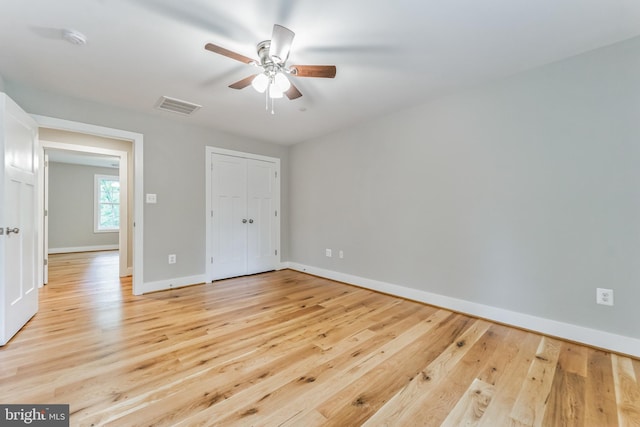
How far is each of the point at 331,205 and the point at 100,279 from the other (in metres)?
3.83

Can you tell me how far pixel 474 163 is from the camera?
8.96ft

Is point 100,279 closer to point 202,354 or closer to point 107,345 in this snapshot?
point 107,345

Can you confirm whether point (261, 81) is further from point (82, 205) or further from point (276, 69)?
point (82, 205)

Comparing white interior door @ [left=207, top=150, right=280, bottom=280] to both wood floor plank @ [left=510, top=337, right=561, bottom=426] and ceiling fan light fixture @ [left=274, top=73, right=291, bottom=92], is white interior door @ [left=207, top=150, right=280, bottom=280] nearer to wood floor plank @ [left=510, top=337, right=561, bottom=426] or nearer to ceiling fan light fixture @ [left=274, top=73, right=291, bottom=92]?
ceiling fan light fixture @ [left=274, top=73, right=291, bottom=92]

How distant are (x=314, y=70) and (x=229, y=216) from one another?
2888mm

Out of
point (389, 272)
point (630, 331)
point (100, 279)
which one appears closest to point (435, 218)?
point (389, 272)

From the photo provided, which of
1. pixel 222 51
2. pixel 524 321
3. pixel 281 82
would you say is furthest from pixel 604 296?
pixel 222 51

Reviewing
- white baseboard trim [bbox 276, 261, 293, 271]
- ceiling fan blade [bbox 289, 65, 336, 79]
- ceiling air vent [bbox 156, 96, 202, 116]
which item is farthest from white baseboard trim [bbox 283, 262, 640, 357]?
ceiling air vent [bbox 156, 96, 202, 116]

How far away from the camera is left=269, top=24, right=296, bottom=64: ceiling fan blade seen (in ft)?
5.31

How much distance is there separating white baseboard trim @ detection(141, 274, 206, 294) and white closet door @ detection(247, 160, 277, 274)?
2.65 feet

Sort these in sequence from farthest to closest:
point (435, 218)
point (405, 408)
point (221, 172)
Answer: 1. point (221, 172)
2. point (435, 218)
3. point (405, 408)

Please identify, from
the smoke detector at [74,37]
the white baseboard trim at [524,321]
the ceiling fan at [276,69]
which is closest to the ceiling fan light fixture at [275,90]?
the ceiling fan at [276,69]

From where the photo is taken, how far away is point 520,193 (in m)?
2.45

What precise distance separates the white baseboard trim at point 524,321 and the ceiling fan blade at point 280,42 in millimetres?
2787
